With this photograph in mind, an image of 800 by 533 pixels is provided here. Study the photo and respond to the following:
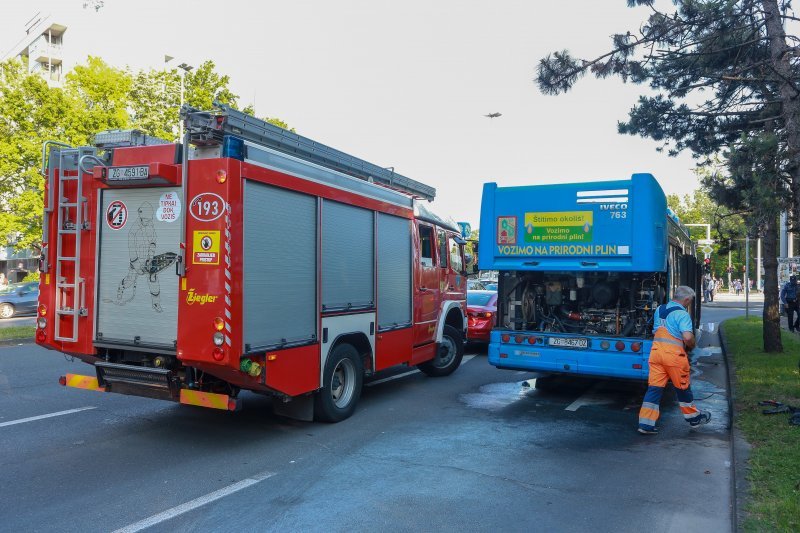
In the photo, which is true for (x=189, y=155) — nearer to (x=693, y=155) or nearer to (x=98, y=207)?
(x=98, y=207)

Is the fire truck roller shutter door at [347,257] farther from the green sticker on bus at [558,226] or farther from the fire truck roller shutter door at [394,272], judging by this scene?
the green sticker on bus at [558,226]

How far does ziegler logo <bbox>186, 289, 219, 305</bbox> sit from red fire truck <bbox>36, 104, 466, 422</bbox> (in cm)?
1

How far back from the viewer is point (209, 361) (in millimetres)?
5500

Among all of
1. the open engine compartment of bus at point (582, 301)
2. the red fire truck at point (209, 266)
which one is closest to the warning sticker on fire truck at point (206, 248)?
the red fire truck at point (209, 266)

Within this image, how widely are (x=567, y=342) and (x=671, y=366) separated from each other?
5.64 feet

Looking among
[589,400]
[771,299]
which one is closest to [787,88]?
[589,400]

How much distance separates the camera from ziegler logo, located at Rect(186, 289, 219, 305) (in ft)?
18.2

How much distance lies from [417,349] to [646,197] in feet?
12.5

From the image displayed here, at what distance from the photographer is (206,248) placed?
18.3 ft

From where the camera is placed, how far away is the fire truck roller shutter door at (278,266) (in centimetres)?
578

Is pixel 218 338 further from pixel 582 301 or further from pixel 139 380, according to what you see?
pixel 582 301

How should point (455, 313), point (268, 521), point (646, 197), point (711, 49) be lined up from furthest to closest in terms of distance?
point (455, 313) → point (711, 49) → point (646, 197) → point (268, 521)

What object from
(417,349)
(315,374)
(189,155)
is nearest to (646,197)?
(417,349)

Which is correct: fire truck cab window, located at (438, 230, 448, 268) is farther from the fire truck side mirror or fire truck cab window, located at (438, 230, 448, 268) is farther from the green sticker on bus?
the green sticker on bus
